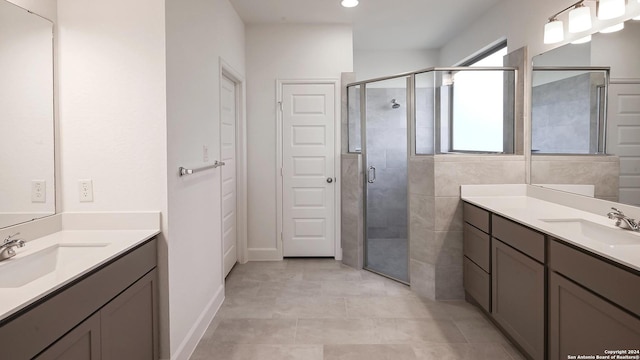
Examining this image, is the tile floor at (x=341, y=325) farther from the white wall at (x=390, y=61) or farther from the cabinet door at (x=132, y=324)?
the white wall at (x=390, y=61)

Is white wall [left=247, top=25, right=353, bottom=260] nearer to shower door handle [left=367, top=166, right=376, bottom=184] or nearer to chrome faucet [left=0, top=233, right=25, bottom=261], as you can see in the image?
shower door handle [left=367, top=166, right=376, bottom=184]

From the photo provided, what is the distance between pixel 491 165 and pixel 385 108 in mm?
1151

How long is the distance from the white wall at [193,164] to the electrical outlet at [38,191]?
59cm

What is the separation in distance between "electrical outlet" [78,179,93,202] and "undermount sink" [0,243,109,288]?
35cm

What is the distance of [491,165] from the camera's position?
325 centimetres

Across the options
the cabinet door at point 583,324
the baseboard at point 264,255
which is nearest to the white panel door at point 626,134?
the cabinet door at point 583,324

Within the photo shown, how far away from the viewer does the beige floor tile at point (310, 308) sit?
9.87ft

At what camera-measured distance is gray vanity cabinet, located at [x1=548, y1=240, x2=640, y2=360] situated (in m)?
1.46

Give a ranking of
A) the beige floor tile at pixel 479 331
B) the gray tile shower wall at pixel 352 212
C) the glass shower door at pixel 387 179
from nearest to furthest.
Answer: the beige floor tile at pixel 479 331, the glass shower door at pixel 387 179, the gray tile shower wall at pixel 352 212

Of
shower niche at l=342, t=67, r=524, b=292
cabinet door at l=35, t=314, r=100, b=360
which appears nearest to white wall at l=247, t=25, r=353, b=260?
shower niche at l=342, t=67, r=524, b=292

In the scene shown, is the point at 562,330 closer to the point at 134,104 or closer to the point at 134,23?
the point at 134,104

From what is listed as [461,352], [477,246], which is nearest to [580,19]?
[477,246]

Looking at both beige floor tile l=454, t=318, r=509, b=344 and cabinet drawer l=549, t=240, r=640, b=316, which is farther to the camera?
beige floor tile l=454, t=318, r=509, b=344

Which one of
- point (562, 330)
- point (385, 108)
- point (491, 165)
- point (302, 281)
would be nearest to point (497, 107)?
Result: point (491, 165)
